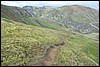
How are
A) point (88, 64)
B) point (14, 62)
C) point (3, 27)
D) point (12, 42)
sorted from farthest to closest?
point (3, 27), point (88, 64), point (12, 42), point (14, 62)

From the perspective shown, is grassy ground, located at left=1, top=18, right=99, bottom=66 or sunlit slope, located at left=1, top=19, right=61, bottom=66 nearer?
sunlit slope, located at left=1, top=19, right=61, bottom=66

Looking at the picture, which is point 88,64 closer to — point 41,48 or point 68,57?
point 68,57

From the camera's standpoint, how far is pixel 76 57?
63.9 metres

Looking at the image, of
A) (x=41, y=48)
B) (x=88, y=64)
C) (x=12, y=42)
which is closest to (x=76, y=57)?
(x=88, y=64)

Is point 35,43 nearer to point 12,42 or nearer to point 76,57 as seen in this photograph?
point 12,42

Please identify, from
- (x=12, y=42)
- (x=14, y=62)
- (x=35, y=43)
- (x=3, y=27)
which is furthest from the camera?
(x=3, y=27)

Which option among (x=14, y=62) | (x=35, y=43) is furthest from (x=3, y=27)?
(x=14, y=62)

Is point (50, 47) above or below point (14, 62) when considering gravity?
below

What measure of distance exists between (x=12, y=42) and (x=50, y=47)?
40.4 ft

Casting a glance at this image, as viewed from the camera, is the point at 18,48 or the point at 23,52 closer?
the point at 23,52

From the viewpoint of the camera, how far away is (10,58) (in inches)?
1870

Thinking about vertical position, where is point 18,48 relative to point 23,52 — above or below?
above

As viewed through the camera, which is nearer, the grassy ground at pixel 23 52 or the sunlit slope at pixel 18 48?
the sunlit slope at pixel 18 48

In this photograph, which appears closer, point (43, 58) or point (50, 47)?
point (43, 58)
